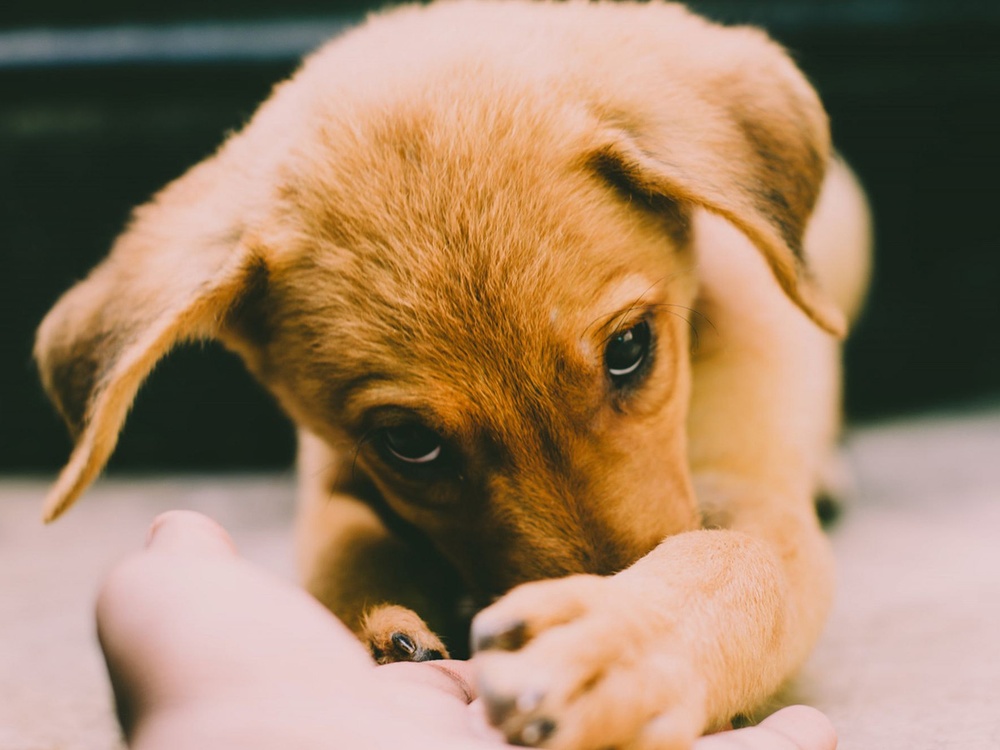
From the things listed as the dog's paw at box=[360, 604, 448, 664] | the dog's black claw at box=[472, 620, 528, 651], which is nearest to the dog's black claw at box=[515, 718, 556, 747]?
the dog's black claw at box=[472, 620, 528, 651]

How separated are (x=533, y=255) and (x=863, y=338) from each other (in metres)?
3.11

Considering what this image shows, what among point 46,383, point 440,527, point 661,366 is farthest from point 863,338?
point 46,383

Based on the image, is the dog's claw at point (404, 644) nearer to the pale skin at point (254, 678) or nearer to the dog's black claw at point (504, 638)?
the pale skin at point (254, 678)

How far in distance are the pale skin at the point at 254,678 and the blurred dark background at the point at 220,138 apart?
9.01 ft

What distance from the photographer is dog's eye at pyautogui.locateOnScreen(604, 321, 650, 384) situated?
6.75ft

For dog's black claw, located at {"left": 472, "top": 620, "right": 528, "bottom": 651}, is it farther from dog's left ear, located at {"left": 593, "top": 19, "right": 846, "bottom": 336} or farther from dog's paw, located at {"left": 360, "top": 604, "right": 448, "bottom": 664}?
dog's left ear, located at {"left": 593, "top": 19, "right": 846, "bottom": 336}

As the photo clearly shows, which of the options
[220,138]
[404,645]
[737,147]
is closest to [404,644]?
[404,645]

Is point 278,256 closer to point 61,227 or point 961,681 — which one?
point 961,681

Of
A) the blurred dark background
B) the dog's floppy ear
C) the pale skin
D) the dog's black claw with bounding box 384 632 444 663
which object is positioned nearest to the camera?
the pale skin

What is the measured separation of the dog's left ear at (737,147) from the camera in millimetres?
2115

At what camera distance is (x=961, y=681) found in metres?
1.96

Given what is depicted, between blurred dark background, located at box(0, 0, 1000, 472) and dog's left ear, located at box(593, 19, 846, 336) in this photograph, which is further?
blurred dark background, located at box(0, 0, 1000, 472)

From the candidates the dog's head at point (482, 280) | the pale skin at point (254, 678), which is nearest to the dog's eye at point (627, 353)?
the dog's head at point (482, 280)

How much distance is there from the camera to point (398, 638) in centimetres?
187
